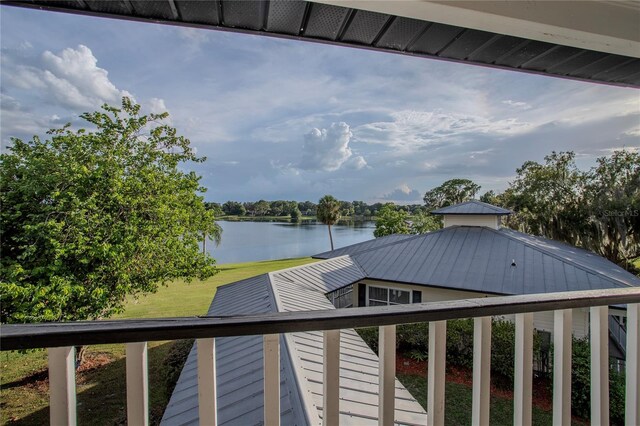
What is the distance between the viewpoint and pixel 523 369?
1060mm

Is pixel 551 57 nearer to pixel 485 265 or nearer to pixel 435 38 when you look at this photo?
pixel 435 38

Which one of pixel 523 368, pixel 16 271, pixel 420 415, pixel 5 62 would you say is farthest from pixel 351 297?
pixel 5 62

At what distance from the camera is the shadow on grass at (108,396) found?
543 centimetres

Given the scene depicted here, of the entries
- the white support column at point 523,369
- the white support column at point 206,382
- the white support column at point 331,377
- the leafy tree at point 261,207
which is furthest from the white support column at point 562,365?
the leafy tree at point 261,207

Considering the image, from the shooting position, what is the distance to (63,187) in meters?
6.08

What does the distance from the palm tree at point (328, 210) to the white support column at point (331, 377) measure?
2215 centimetres

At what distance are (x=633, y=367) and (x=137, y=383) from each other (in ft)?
6.16

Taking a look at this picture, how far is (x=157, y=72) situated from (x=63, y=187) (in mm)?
3610

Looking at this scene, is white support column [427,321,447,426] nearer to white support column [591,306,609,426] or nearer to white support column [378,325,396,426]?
white support column [378,325,396,426]

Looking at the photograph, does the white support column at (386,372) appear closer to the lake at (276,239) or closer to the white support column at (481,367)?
the white support column at (481,367)

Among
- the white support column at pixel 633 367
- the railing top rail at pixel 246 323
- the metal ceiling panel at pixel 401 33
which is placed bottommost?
the white support column at pixel 633 367

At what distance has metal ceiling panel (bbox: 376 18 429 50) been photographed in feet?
4.56

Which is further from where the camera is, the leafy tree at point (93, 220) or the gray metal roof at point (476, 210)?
the gray metal roof at point (476, 210)

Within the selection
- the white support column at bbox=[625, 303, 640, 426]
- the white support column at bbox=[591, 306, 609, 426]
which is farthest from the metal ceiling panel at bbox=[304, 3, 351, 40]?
the white support column at bbox=[625, 303, 640, 426]
